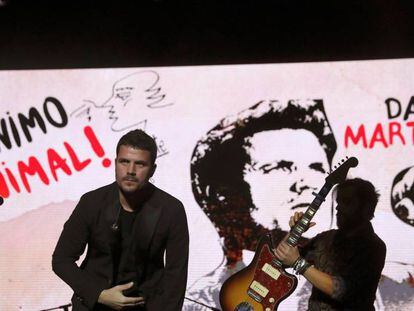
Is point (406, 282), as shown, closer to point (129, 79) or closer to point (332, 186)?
point (332, 186)

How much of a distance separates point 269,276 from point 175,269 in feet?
2.17

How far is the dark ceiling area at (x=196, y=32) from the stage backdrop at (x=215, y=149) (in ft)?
0.25

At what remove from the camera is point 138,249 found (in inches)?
105

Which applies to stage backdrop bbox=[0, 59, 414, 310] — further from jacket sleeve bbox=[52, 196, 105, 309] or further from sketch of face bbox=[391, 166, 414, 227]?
jacket sleeve bbox=[52, 196, 105, 309]

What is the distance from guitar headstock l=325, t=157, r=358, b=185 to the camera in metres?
3.22

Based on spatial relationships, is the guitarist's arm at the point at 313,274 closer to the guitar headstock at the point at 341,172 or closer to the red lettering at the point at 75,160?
the guitar headstock at the point at 341,172

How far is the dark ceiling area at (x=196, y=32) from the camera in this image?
345 centimetres

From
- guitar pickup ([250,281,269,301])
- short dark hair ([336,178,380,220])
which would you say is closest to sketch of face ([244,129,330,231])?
short dark hair ([336,178,380,220])

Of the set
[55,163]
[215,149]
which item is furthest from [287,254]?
[55,163]

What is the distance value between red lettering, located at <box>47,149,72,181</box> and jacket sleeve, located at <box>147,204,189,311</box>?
1.09 metres

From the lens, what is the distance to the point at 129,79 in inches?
138

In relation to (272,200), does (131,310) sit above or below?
below

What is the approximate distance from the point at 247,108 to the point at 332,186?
0.70m

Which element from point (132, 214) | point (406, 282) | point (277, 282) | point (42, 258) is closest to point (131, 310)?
point (132, 214)
